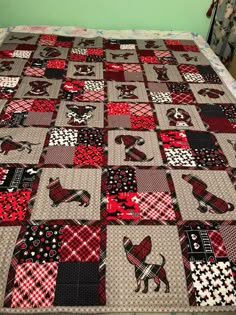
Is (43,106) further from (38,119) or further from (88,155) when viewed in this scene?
(88,155)

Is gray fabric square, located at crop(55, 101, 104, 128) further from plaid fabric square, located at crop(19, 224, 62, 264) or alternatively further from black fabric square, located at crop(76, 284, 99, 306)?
black fabric square, located at crop(76, 284, 99, 306)

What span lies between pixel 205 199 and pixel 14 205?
2.77 ft

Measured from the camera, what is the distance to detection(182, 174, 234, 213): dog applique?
4.03ft

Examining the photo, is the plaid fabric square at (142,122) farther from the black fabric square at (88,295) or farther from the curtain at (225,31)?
the curtain at (225,31)

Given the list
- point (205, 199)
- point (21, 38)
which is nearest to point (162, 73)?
point (205, 199)

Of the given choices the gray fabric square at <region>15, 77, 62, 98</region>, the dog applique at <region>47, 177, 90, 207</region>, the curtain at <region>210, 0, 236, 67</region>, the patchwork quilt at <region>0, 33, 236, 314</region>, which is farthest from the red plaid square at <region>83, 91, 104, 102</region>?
the curtain at <region>210, 0, 236, 67</region>

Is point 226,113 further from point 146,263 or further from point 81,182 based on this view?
point 146,263

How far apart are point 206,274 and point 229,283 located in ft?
0.26

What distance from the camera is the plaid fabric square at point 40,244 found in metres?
1.03

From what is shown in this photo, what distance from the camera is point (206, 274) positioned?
1006mm

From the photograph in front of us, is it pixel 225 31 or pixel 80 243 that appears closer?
pixel 80 243

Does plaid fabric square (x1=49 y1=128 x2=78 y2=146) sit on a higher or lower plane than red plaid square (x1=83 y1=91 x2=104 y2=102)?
lower

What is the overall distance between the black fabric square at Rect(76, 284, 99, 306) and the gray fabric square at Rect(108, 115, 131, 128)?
95 centimetres

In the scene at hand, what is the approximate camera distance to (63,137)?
1557 millimetres
